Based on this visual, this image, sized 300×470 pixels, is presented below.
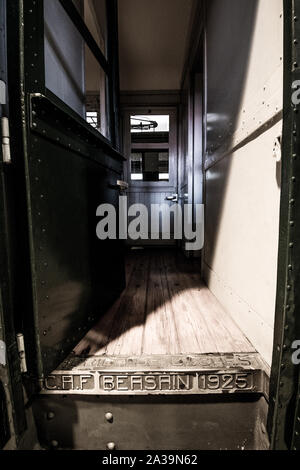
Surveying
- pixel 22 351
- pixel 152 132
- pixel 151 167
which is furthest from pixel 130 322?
pixel 152 132

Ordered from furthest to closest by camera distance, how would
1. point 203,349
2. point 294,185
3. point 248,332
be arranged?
point 248,332
point 203,349
point 294,185

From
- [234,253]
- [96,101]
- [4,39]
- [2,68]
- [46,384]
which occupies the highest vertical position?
[96,101]

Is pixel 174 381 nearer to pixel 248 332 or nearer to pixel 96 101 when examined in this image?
pixel 248 332

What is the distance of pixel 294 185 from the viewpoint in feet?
2.97

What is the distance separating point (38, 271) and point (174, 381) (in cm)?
81

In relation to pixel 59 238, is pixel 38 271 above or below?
below

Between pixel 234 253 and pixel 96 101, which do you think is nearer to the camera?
pixel 234 253

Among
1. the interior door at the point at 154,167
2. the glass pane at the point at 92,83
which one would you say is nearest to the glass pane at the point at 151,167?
the interior door at the point at 154,167

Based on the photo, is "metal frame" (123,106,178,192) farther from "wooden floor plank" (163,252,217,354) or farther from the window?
"wooden floor plank" (163,252,217,354)

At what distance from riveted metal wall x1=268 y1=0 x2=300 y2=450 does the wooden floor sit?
0.40 meters

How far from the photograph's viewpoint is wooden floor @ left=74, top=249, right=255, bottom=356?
55.9 inches

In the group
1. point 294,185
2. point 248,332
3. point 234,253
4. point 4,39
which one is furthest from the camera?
point 234,253

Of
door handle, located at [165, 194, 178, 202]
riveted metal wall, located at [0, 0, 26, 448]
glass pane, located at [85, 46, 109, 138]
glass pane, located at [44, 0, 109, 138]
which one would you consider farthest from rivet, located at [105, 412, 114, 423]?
door handle, located at [165, 194, 178, 202]

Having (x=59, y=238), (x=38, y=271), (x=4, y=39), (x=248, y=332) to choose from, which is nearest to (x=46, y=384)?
(x=38, y=271)
